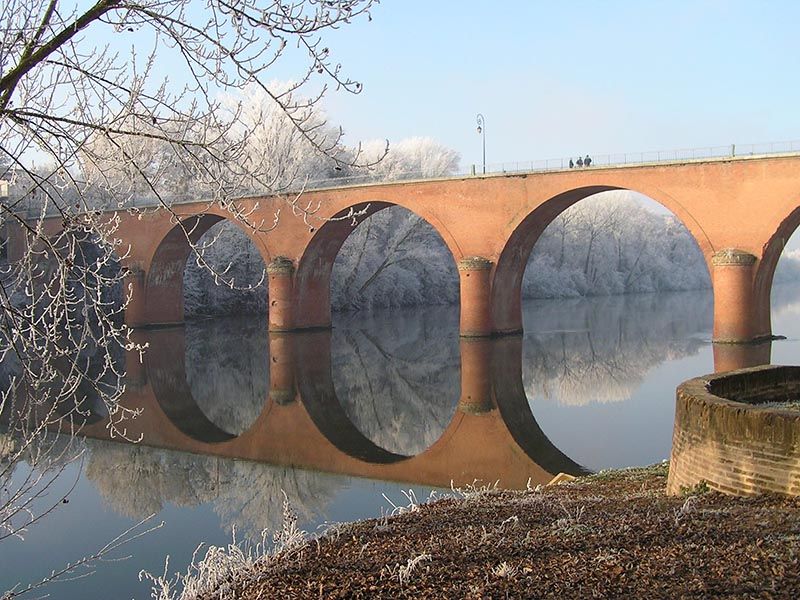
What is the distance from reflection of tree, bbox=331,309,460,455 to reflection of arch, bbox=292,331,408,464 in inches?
8.1

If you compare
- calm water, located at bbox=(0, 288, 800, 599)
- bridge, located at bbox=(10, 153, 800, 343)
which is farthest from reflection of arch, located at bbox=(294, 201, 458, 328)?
calm water, located at bbox=(0, 288, 800, 599)

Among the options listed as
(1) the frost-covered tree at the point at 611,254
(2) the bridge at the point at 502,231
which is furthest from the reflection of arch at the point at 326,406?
(1) the frost-covered tree at the point at 611,254

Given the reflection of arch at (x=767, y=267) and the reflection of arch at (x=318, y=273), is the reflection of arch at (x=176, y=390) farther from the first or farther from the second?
the reflection of arch at (x=767, y=267)

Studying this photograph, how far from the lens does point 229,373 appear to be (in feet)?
68.9

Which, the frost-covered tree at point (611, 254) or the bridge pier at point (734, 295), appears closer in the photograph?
the bridge pier at point (734, 295)

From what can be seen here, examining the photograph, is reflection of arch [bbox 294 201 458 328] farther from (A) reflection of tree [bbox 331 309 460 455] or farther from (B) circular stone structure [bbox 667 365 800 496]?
(B) circular stone structure [bbox 667 365 800 496]

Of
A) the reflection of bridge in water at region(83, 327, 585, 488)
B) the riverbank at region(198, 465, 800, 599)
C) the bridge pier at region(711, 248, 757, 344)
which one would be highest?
the bridge pier at region(711, 248, 757, 344)

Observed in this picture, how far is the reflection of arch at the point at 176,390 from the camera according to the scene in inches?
582

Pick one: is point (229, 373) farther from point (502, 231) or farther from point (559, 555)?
Answer: point (559, 555)

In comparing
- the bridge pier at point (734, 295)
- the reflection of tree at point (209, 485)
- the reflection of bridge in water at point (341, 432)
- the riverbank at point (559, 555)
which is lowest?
the reflection of tree at point (209, 485)

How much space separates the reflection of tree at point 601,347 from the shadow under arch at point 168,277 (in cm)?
1305

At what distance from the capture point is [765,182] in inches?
832

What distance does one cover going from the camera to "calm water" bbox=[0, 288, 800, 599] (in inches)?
365

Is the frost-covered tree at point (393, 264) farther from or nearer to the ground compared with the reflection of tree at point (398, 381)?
farther from the ground
